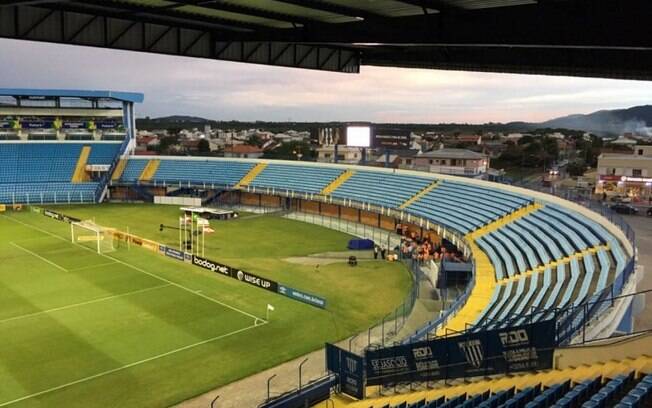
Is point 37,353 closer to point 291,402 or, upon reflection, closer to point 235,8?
point 291,402

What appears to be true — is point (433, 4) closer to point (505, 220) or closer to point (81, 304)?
point (81, 304)

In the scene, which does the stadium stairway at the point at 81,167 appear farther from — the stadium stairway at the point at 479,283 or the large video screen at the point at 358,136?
the stadium stairway at the point at 479,283

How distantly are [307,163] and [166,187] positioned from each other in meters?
19.0

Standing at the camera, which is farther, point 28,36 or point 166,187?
point 166,187

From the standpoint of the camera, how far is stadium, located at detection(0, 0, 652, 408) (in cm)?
1178

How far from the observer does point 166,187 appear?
68.6 meters

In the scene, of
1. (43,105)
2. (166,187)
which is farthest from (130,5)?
(43,105)

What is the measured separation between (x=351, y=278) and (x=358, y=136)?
27026 mm

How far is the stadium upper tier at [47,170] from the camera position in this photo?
210 ft

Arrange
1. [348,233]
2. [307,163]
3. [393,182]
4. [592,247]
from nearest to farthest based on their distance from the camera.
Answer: [592,247] < [348,233] < [393,182] < [307,163]

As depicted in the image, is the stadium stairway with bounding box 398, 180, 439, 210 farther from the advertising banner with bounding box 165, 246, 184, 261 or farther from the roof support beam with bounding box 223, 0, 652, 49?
the roof support beam with bounding box 223, 0, 652, 49

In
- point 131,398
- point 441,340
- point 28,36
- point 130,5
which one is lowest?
point 131,398

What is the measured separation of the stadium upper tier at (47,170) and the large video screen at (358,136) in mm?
34491

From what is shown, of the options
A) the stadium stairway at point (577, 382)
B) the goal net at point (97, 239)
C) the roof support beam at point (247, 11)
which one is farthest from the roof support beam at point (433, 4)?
the goal net at point (97, 239)
